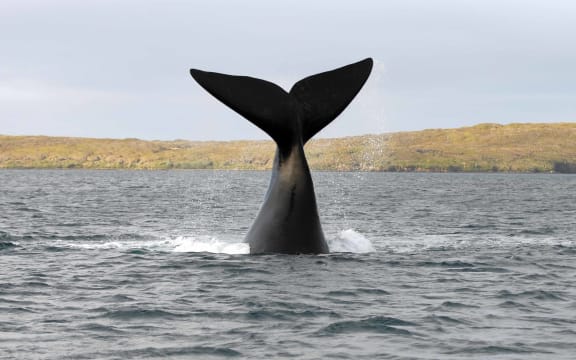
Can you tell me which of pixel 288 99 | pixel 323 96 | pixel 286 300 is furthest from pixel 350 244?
pixel 286 300

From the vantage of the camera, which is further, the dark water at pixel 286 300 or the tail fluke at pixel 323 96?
the tail fluke at pixel 323 96

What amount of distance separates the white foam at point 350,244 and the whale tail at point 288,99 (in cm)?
375

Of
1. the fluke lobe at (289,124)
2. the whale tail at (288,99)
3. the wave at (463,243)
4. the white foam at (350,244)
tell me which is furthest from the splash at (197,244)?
the whale tail at (288,99)

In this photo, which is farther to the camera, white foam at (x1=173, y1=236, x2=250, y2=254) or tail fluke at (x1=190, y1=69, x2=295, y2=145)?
white foam at (x1=173, y1=236, x2=250, y2=254)

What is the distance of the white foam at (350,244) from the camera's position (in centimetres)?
1972

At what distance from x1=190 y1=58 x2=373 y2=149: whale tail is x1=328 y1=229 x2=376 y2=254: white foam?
3746 mm

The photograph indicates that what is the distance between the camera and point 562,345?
10859 millimetres

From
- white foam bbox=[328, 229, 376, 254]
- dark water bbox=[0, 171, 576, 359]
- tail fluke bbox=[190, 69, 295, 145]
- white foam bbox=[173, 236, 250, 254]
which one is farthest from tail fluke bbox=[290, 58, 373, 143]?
white foam bbox=[328, 229, 376, 254]

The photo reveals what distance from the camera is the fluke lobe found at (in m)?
15.9

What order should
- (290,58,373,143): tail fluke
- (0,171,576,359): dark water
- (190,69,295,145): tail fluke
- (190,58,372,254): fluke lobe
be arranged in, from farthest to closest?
(290,58,373,143): tail fluke < (190,58,372,254): fluke lobe < (190,69,295,145): tail fluke < (0,171,576,359): dark water

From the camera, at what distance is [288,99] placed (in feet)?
53.2

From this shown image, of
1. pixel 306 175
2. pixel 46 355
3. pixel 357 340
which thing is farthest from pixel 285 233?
pixel 46 355

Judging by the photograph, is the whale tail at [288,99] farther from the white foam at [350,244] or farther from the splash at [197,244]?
the white foam at [350,244]

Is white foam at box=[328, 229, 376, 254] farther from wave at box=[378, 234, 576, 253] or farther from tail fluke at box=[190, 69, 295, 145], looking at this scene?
tail fluke at box=[190, 69, 295, 145]
